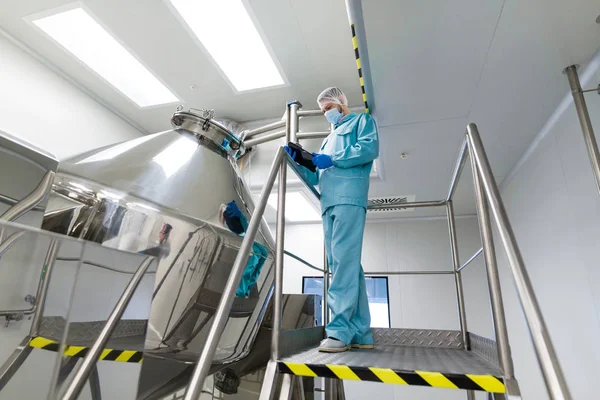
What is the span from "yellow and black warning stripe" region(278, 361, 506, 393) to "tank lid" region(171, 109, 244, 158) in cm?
100

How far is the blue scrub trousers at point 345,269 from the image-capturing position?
1.24m

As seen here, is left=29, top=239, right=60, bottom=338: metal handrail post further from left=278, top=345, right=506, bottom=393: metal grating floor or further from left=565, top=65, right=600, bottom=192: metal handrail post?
left=565, top=65, right=600, bottom=192: metal handrail post

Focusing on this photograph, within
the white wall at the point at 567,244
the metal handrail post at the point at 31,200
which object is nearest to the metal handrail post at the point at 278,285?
the metal handrail post at the point at 31,200

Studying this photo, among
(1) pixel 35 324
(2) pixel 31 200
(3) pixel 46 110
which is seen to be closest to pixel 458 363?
(1) pixel 35 324

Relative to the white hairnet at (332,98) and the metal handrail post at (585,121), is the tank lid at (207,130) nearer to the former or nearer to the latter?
the white hairnet at (332,98)

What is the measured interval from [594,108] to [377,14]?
1.43m

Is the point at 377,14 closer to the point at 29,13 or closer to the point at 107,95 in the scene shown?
the point at 29,13

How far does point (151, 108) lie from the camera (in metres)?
2.91

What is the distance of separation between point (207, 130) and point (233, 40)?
102 centimetres

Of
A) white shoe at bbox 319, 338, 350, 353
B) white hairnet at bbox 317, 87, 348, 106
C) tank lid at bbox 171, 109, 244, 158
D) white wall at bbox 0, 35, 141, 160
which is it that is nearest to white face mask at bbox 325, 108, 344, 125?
white hairnet at bbox 317, 87, 348, 106

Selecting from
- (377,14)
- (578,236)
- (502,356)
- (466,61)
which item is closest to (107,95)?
(377,14)

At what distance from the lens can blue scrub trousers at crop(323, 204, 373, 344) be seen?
4.07ft

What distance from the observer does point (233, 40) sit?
7.08 feet

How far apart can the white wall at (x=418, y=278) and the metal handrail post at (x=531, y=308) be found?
3763 mm
